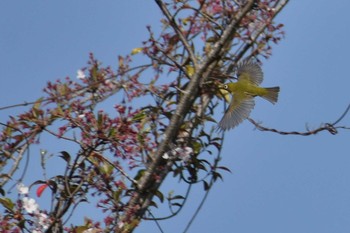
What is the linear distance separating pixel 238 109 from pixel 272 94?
0.17m

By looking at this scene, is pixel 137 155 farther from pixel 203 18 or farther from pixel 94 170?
pixel 203 18

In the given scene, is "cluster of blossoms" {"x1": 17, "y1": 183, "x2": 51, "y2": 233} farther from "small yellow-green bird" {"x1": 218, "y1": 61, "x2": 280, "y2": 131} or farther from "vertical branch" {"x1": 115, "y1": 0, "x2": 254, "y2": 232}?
"small yellow-green bird" {"x1": 218, "y1": 61, "x2": 280, "y2": 131}

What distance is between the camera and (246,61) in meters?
3.46

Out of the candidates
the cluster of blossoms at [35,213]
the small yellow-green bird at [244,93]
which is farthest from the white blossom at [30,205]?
the small yellow-green bird at [244,93]

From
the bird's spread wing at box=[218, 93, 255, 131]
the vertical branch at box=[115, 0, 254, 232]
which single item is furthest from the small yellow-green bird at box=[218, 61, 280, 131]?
the vertical branch at box=[115, 0, 254, 232]

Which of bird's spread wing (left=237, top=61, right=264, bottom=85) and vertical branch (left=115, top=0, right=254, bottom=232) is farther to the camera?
bird's spread wing (left=237, top=61, right=264, bottom=85)

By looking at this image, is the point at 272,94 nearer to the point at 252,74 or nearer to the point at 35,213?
the point at 252,74

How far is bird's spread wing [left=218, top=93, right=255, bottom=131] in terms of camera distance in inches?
133

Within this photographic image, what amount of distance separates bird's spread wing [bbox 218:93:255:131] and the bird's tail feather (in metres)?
0.07

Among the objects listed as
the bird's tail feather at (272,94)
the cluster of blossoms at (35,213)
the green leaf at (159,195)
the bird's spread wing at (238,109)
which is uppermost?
the bird's tail feather at (272,94)

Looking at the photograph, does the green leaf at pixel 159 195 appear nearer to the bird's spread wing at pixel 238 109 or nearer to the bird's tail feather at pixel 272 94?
the bird's spread wing at pixel 238 109

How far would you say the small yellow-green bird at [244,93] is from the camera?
3.38 m

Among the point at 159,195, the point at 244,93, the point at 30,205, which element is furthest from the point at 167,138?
the point at 30,205

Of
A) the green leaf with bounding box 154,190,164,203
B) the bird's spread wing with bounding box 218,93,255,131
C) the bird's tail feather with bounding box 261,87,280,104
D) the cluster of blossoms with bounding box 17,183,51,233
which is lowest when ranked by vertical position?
the cluster of blossoms with bounding box 17,183,51,233
